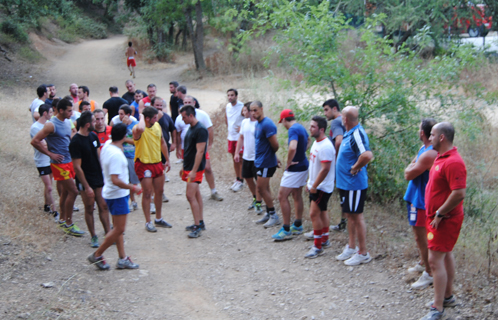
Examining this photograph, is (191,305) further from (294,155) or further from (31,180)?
(31,180)

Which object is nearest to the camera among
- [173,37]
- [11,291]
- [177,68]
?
[11,291]

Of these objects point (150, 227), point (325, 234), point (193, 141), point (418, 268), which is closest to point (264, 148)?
point (193, 141)

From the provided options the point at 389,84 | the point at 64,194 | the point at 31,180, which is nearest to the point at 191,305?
the point at 64,194

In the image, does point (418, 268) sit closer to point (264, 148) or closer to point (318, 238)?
point (318, 238)

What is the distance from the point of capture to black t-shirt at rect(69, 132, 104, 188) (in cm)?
558

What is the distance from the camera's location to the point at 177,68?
2686 centimetres

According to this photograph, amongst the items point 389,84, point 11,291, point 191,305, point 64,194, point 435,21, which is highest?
point 435,21

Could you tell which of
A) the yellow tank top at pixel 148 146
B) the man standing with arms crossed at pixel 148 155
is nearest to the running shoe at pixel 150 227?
the man standing with arms crossed at pixel 148 155

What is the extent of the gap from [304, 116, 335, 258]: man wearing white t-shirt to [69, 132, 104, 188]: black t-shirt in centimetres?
283

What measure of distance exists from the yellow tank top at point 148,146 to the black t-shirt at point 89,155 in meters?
0.80

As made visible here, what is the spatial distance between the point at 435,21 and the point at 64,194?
20191 mm

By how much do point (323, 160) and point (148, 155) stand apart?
267 centimetres

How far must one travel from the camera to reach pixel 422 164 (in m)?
4.52

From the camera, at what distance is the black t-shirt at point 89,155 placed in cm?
558
